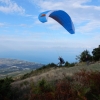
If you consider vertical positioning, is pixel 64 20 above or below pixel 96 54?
above

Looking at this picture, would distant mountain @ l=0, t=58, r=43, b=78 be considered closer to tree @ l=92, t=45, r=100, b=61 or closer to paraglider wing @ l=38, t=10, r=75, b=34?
tree @ l=92, t=45, r=100, b=61

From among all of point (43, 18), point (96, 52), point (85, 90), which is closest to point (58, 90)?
point (85, 90)

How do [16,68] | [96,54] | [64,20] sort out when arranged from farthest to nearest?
[16,68]
[96,54]
[64,20]

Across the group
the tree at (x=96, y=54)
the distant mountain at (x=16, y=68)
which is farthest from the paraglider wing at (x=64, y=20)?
the distant mountain at (x=16, y=68)

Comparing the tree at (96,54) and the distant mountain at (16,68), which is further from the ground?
the distant mountain at (16,68)

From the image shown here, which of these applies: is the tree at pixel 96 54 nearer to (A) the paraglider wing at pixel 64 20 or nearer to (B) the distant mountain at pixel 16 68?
(A) the paraglider wing at pixel 64 20

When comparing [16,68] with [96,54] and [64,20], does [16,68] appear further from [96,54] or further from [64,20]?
[64,20]

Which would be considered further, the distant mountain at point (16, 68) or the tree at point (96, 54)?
the distant mountain at point (16, 68)

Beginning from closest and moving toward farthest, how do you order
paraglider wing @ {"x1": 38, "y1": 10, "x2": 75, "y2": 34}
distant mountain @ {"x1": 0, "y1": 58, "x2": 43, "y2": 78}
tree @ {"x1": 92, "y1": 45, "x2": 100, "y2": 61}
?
paraglider wing @ {"x1": 38, "y1": 10, "x2": 75, "y2": 34}
tree @ {"x1": 92, "y1": 45, "x2": 100, "y2": 61}
distant mountain @ {"x1": 0, "y1": 58, "x2": 43, "y2": 78}

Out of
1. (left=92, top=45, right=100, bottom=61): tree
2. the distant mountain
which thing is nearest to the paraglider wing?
(left=92, top=45, right=100, bottom=61): tree

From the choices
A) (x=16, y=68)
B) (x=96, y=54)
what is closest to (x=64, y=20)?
(x=96, y=54)

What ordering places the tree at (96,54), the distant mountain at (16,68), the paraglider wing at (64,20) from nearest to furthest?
1. the paraglider wing at (64,20)
2. the tree at (96,54)
3. the distant mountain at (16,68)

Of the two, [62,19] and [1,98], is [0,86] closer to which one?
[1,98]
